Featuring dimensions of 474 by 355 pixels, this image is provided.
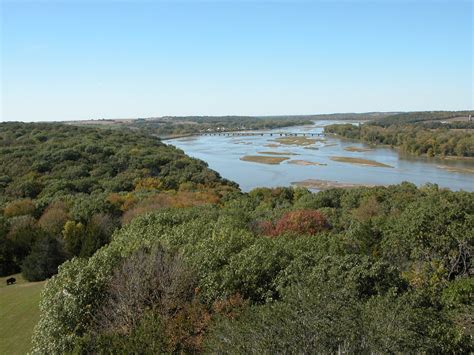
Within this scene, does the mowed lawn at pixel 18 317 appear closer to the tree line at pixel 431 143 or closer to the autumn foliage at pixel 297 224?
the autumn foliage at pixel 297 224

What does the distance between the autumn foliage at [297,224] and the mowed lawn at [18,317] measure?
10.1 m

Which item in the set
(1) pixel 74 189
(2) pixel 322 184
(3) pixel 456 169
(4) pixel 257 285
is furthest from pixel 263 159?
(4) pixel 257 285

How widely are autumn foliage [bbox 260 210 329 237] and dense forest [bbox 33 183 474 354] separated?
265cm

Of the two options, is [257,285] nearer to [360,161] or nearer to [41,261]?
[41,261]

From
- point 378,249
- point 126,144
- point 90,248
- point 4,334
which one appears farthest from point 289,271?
point 126,144

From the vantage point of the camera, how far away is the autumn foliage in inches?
Answer: 819

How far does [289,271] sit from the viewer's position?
39.0 feet

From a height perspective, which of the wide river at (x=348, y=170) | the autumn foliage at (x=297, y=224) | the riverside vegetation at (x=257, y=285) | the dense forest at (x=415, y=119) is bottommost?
the wide river at (x=348, y=170)

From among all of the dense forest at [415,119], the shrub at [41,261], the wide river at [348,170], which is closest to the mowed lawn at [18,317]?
the shrub at [41,261]

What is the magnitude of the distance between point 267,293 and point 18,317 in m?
8.95

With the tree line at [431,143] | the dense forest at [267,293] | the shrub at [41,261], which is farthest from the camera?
the tree line at [431,143]

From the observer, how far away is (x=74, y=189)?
41.4m

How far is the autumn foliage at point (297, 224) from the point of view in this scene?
2080 centimetres

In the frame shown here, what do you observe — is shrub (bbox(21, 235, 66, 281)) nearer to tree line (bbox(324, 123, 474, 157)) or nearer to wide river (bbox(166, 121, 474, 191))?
wide river (bbox(166, 121, 474, 191))
